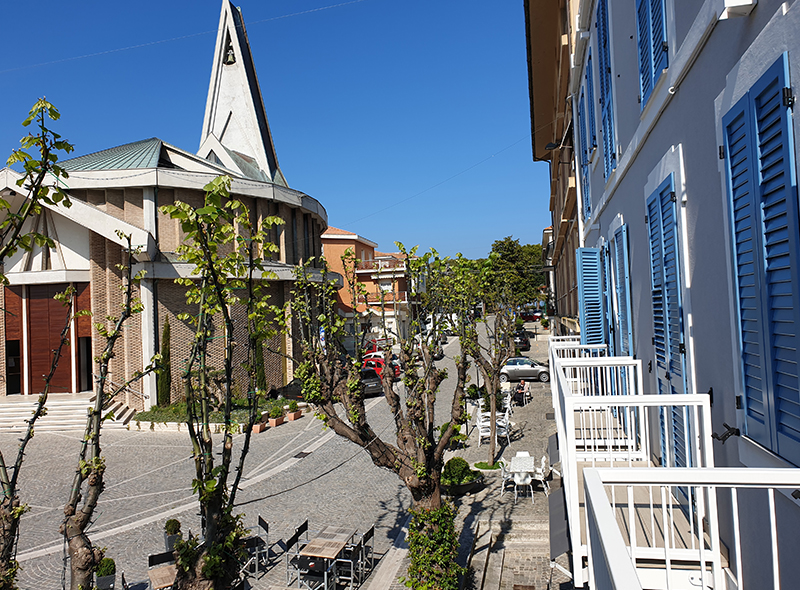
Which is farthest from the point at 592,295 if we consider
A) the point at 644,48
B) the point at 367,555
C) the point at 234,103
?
the point at 234,103

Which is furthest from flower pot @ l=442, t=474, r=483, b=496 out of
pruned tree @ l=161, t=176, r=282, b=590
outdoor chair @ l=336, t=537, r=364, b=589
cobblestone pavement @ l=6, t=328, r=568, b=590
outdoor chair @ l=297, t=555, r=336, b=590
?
pruned tree @ l=161, t=176, r=282, b=590

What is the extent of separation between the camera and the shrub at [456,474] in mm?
13016

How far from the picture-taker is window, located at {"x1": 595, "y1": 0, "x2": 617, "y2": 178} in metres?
7.06

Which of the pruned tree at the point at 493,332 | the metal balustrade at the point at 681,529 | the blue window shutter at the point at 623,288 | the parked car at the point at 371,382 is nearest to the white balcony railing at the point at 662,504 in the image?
the metal balustrade at the point at 681,529

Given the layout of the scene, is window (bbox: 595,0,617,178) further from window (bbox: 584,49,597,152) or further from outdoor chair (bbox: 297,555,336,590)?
outdoor chair (bbox: 297,555,336,590)

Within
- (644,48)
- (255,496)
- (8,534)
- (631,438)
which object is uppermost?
(644,48)

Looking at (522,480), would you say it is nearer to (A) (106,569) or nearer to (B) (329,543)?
(B) (329,543)

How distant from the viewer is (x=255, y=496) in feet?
44.2

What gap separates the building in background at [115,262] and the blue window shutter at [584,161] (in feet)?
45.0

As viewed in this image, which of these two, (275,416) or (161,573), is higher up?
(275,416)

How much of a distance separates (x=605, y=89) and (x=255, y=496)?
11.6 metres

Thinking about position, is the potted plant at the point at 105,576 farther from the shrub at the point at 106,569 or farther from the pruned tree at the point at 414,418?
the pruned tree at the point at 414,418

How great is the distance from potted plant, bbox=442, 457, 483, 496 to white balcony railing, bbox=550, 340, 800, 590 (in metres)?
7.25

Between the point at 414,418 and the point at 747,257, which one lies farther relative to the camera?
the point at 414,418
